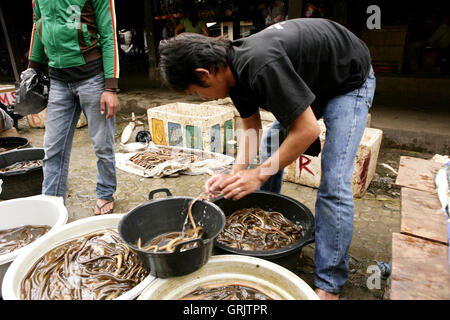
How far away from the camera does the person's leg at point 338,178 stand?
2045 mm

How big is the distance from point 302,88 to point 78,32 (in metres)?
2.41

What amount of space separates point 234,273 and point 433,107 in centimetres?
Answer: 678

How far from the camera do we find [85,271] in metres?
2.18

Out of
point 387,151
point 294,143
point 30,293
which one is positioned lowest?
point 387,151

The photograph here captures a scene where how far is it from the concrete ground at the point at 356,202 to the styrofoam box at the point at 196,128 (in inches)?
33.6

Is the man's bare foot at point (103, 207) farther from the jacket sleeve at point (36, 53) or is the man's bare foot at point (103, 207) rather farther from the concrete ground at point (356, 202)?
the jacket sleeve at point (36, 53)

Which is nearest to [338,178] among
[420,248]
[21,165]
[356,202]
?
[420,248]

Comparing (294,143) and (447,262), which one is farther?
(294,143)

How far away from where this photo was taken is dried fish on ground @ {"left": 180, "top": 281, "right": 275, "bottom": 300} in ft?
6.46

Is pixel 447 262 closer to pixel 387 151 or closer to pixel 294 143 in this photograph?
pixel 294 143

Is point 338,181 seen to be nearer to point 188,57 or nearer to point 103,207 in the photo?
point 188,57

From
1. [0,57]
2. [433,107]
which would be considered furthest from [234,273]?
[0,57]

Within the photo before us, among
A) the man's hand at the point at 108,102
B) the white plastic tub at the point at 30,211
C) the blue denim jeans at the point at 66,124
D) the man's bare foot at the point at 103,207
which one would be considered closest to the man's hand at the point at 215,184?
the white plastic tub at the point at 30,211

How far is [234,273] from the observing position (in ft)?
6.82
